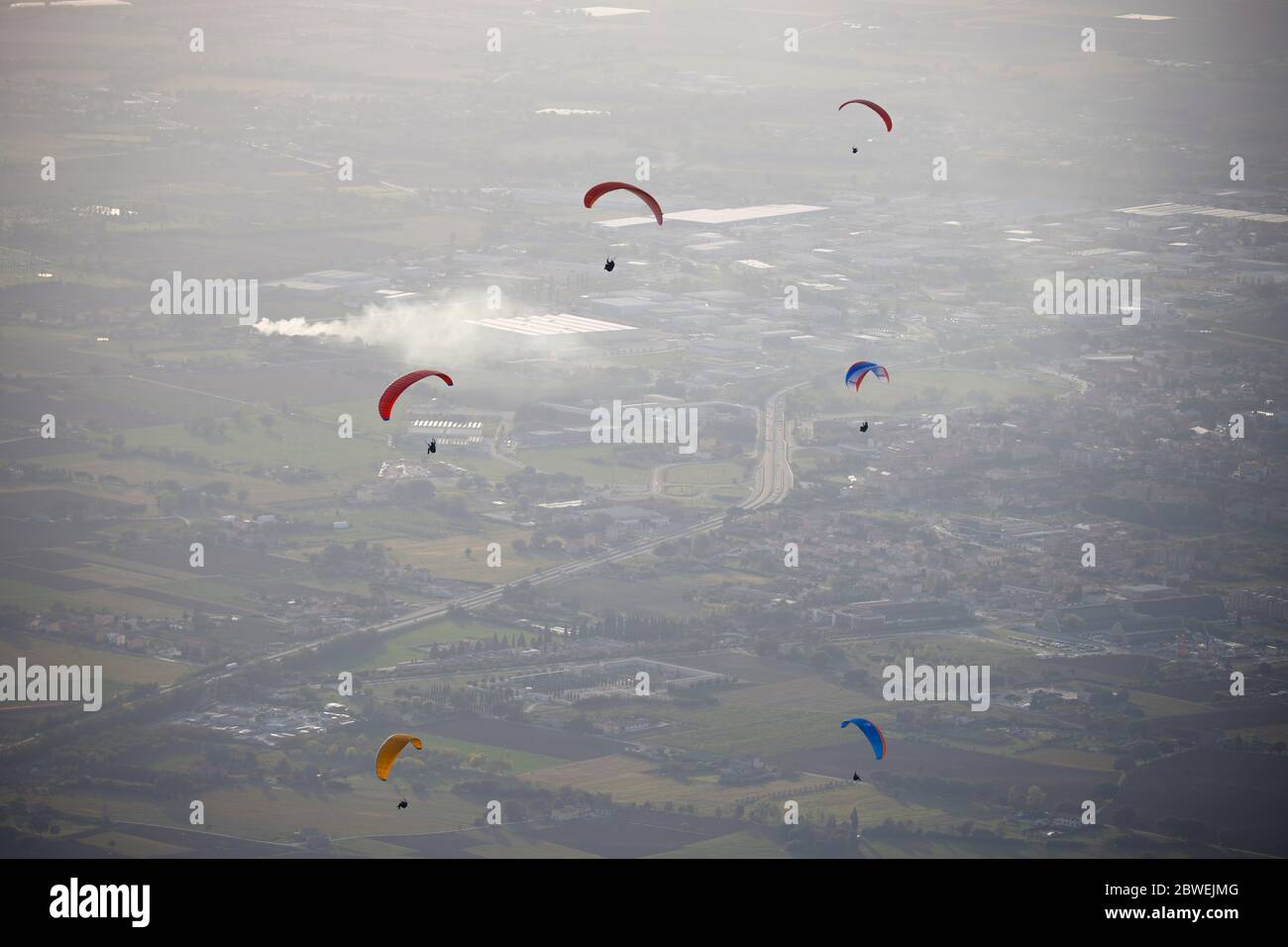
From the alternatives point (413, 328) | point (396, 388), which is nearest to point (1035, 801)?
point (396, 388)

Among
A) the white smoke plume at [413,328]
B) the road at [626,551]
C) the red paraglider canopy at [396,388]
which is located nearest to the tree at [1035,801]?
the road at [626,551]

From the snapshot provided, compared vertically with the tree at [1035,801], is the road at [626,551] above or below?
above

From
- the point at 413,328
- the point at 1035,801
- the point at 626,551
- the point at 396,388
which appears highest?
the point at 413,328

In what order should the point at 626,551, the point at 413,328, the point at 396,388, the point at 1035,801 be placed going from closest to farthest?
the point at 396,388, the point at 1035,801, the point at 626,551, the point at 413,328

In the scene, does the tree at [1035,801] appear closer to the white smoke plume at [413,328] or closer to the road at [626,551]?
the road at [626,551]

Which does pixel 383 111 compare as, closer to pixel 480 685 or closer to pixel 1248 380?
pixel 1248 380

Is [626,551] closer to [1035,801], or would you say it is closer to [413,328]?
[1035,801]

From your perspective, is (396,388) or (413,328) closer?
(396,388)

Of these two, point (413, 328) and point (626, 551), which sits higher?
point (413, 328)

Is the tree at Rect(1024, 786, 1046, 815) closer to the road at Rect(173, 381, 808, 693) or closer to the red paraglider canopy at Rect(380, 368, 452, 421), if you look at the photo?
the road at Rect(173, 381, 808, 693)

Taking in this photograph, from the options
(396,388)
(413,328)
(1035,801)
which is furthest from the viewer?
(413,328)
